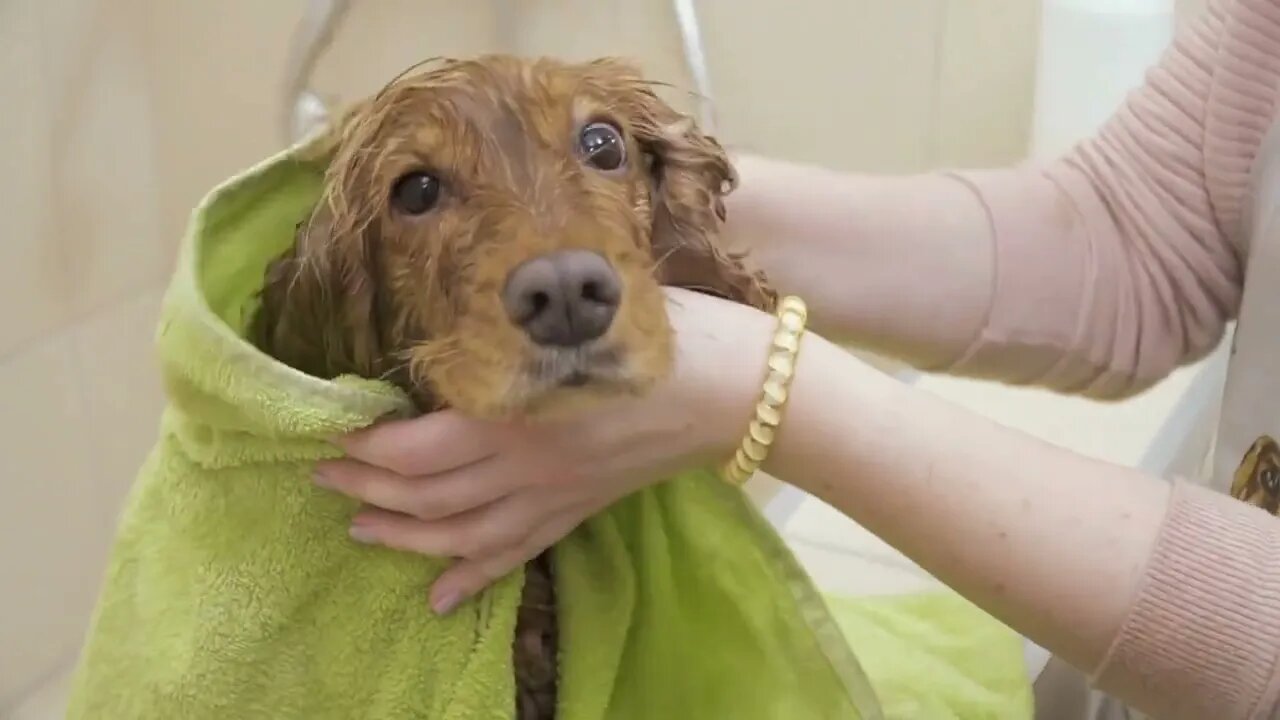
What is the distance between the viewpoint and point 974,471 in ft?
2.65

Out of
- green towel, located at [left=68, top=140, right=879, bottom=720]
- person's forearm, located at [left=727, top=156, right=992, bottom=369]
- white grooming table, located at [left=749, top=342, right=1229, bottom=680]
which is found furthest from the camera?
white grooming table, located at [left=749, top=342, right=1229, bottom=680]

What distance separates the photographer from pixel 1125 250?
112cm

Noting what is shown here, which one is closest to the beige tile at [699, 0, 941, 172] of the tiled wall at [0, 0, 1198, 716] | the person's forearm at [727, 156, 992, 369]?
the tiled wall at [0, 0, 1198, 716]

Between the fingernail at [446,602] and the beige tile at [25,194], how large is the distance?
91 centimetres

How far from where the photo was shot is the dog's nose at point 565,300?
0.65 meters

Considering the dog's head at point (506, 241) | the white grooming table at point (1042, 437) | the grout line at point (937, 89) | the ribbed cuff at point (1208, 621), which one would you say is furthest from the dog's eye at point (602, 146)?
the grout line at point (937, 89)

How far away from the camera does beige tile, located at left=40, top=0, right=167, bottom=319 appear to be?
1.51 metres

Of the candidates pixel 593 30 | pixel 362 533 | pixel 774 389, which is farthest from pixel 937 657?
pixel 593 30

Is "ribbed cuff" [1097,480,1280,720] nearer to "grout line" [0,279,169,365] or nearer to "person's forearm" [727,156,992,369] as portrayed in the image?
"person's forearm" [727,156,992,369]

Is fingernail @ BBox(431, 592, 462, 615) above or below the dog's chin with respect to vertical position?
below

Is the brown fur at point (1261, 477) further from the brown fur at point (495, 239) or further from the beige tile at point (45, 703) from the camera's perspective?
the beige tile at point (45, 703)

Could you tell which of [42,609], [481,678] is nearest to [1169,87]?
[481,678]

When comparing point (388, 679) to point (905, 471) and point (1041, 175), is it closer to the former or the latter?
point (905, 471)

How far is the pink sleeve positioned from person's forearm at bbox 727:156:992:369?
0.9 inches
